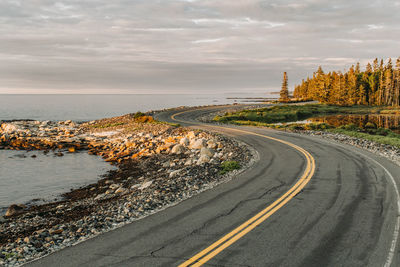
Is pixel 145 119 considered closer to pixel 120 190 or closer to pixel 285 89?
pixel 120 190

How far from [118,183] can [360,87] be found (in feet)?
345

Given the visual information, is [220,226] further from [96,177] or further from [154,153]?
[154,153]

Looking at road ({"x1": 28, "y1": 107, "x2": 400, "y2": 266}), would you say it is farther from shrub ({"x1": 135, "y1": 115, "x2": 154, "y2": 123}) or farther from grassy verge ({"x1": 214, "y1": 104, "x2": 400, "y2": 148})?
shrub ({"x1": 135, "y1": 115, "x2": 154, "y2": 123})

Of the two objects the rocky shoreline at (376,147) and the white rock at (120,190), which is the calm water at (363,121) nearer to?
the rocky shoreline at (376,147)

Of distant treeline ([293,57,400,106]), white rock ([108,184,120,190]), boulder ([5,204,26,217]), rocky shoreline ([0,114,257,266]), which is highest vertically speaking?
distant treeline ([293,57,400,106])

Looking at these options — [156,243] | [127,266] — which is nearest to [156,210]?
[156,243]

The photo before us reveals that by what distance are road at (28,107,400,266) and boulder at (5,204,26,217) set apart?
7.94 meters

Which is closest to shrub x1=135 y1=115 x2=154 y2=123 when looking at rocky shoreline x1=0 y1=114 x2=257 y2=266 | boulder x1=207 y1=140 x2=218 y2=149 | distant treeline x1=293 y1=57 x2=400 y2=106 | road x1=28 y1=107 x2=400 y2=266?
rocky shoreline x1=0 y1=114 x2=257 y2=266

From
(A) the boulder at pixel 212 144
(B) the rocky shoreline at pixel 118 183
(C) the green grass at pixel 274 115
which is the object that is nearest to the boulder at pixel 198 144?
(B) the rocky shoreline at pixel 118 183

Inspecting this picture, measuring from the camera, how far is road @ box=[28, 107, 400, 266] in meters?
6.25

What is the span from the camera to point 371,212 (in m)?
8.91

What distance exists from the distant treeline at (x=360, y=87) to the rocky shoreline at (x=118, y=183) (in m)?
82.0

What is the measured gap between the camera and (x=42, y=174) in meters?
20.5

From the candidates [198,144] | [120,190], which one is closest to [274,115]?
[198,144]
